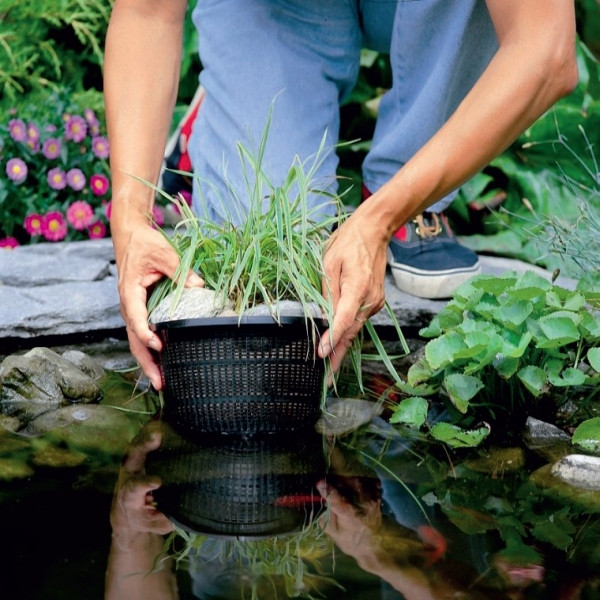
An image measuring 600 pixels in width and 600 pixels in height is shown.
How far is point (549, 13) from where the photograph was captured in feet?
6.46

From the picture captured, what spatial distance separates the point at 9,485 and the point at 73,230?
219cm

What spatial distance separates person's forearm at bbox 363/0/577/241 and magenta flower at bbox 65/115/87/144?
2075 millimetres

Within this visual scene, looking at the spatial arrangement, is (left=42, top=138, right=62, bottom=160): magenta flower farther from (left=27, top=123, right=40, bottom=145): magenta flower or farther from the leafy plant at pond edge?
the leafy plant at pond edge

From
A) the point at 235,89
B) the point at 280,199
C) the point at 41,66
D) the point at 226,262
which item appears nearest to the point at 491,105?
the point at 280,199

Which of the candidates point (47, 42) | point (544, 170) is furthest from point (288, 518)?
point (47, 42)

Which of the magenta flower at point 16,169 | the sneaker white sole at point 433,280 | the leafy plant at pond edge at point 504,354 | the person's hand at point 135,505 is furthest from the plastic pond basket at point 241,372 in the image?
Answer: the magenta flower at point 16,169

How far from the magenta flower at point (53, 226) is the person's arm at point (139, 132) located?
1.37 meters

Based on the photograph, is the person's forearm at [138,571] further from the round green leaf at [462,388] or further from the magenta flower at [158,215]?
the magenta flower at [158,215]

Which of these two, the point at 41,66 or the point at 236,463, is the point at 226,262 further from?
the point at 41,66

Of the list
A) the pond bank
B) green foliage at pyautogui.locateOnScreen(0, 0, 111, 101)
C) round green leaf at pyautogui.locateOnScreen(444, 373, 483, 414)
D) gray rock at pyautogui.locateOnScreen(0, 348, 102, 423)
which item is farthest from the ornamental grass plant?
green foliage at pyautogui.locateOnScreen(0, 0, 111, 101)

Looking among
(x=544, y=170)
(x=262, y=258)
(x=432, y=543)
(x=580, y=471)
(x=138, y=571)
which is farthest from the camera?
(x=544, y=170)

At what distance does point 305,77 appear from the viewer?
288cm

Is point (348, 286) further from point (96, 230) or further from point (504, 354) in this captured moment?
point (96, 230)

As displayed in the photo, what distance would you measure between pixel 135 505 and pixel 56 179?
2.30 metres
